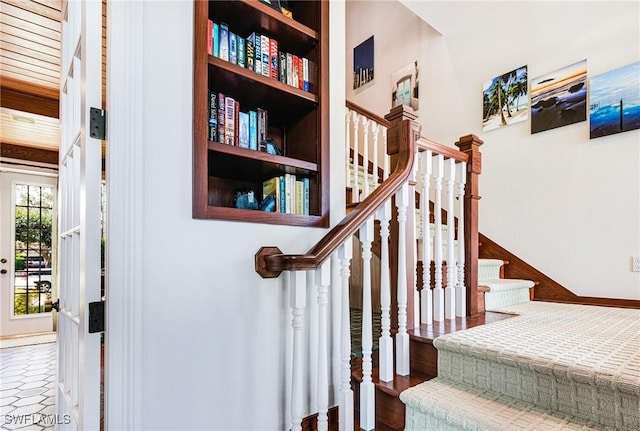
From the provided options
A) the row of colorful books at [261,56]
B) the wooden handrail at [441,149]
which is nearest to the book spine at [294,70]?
the row of colorful books at [261,56]

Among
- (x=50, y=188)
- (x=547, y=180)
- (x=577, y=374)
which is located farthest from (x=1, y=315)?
(x=547, y=180)

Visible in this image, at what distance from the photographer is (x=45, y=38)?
87.8 inches

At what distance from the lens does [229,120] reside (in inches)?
56.8

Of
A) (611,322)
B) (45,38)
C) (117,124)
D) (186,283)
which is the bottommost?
(611,322)

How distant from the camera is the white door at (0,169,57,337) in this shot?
480 cm

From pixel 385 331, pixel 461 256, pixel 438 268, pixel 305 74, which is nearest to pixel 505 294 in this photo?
pixel 461 256

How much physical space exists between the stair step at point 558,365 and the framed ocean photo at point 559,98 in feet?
5.19

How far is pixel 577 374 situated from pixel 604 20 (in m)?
2.74

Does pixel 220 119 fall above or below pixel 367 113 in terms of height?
below

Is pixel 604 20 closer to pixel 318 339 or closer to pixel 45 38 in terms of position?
pixel 318 339

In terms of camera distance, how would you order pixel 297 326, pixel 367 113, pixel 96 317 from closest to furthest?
pixel 96 317 → pixel 297 326 → pixel 367 113

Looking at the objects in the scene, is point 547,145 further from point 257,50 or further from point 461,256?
point 257,50

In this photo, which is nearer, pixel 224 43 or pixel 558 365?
pixel 558 365

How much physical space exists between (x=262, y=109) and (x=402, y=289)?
1.10 metres
